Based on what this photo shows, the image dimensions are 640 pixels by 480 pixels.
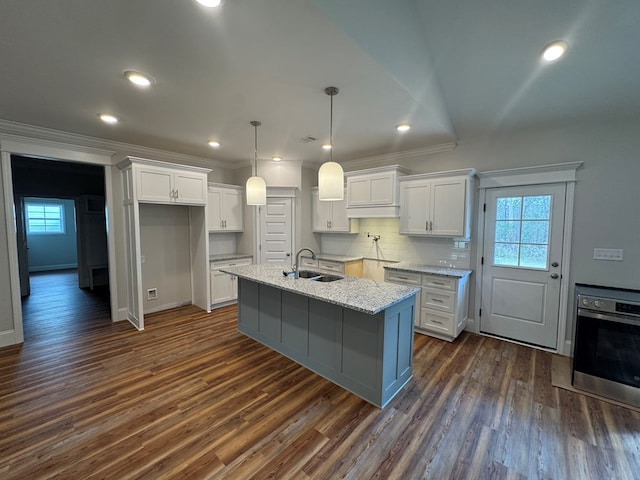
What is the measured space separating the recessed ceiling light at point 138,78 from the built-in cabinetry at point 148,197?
1.75m

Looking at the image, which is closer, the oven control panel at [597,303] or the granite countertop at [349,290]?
the granite countertop at [349,290]

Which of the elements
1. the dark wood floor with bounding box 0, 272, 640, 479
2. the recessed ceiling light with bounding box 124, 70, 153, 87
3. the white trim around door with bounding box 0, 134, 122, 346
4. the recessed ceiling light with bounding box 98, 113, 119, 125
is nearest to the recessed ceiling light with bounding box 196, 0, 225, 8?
the recessed ceiling light with bounding box 124, 70, 153, 87

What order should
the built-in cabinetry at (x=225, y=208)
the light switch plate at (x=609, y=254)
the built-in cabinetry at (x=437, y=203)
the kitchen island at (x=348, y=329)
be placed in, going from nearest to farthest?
the kitchen island at (x=348, y=329) < the light switch plate at (x=609, y=254) < the built-in cabinetry at (x=437, y=203) < the built-in cabinetry at (x=225, y=208)

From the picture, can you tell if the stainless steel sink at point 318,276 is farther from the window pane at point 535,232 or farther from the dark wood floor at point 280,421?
the window pane at point 535,232

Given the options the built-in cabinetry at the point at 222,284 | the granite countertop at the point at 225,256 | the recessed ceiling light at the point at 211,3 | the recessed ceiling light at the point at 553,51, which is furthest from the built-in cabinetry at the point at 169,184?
the recessed ceiling light at the point at 553,51

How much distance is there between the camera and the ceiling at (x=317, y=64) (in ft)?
5.38

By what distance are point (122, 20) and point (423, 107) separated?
2.49 metres

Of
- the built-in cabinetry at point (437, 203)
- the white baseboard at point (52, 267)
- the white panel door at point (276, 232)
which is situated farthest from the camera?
the white baseboard at point (52, 267)

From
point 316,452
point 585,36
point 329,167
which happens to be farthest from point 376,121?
point 316,452

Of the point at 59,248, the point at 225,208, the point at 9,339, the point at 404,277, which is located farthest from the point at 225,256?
the point at 59,248

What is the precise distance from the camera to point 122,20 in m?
1.62

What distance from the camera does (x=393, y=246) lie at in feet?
15.2

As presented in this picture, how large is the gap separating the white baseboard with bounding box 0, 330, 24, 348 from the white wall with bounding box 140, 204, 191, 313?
4.74 feet

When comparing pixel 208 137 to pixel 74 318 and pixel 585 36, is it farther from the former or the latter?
pixel 585 36
